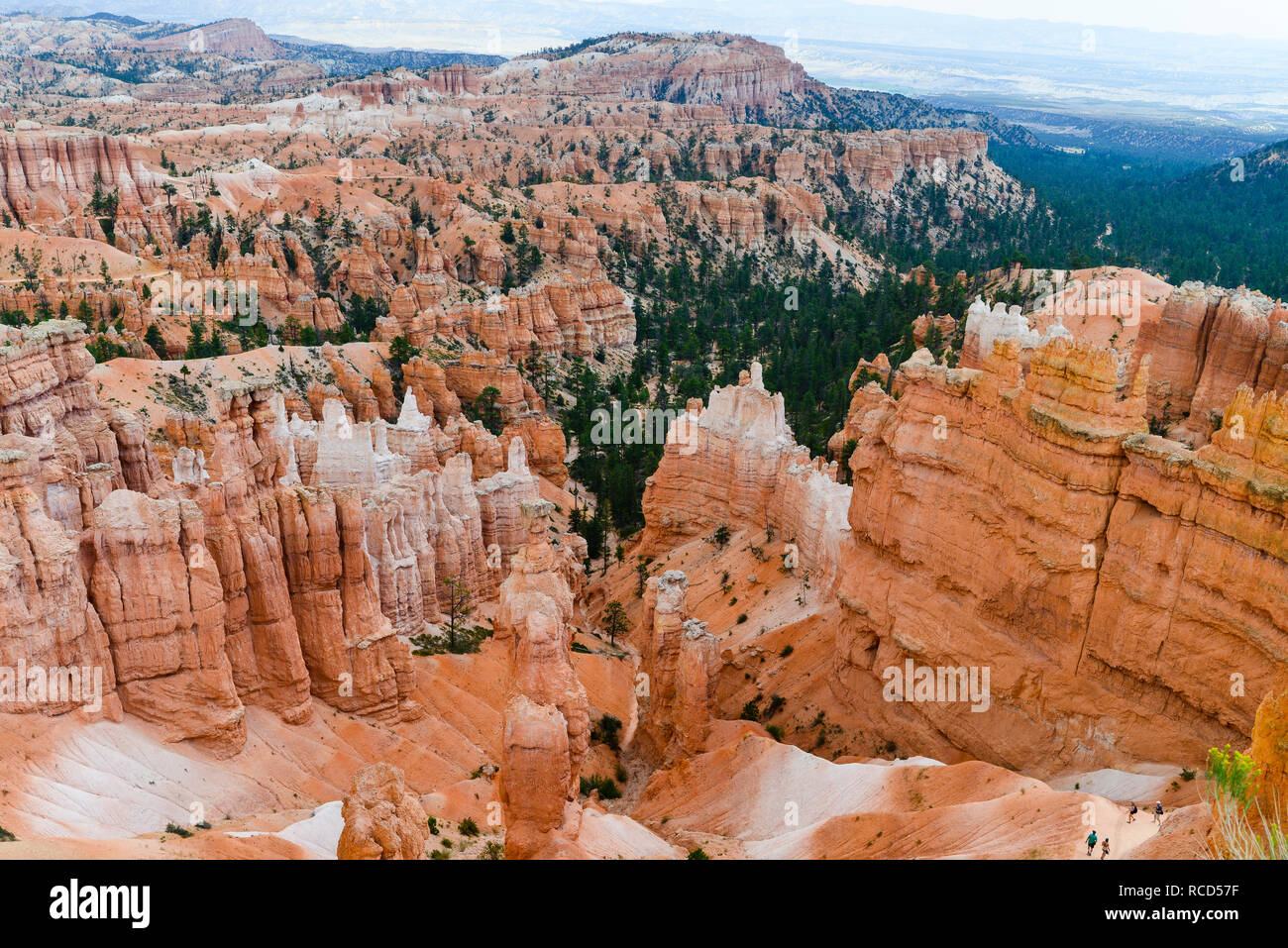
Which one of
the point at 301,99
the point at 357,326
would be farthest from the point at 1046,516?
the point at 301,99

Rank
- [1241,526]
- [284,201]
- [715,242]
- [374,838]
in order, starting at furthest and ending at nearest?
[715,242] → [284,201] → [1241,526] → [374,838]

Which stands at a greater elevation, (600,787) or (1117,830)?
(1117,830)

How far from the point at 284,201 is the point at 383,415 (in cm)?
5241

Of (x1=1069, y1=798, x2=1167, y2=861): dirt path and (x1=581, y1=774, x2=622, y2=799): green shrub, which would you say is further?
(x1=581, y1=774, x2=622, y2=799): green shrub

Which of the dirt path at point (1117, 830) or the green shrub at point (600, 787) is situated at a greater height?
the dirt path at point (1117, 830)

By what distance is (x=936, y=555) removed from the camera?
2873 centimetres

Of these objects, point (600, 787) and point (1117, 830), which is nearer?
point (1117, 830)

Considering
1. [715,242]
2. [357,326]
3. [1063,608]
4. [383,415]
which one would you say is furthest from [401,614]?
[715,242]

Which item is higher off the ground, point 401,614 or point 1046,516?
point 1046,516

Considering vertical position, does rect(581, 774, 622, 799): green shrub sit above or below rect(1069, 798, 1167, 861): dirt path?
below

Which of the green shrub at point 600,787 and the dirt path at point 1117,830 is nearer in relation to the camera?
the dirt path at point 1117,830

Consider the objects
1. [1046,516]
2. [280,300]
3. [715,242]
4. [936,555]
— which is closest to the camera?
[1046,516]

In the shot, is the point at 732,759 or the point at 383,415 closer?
the point at 732,759

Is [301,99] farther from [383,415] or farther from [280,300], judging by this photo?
[383,415]
